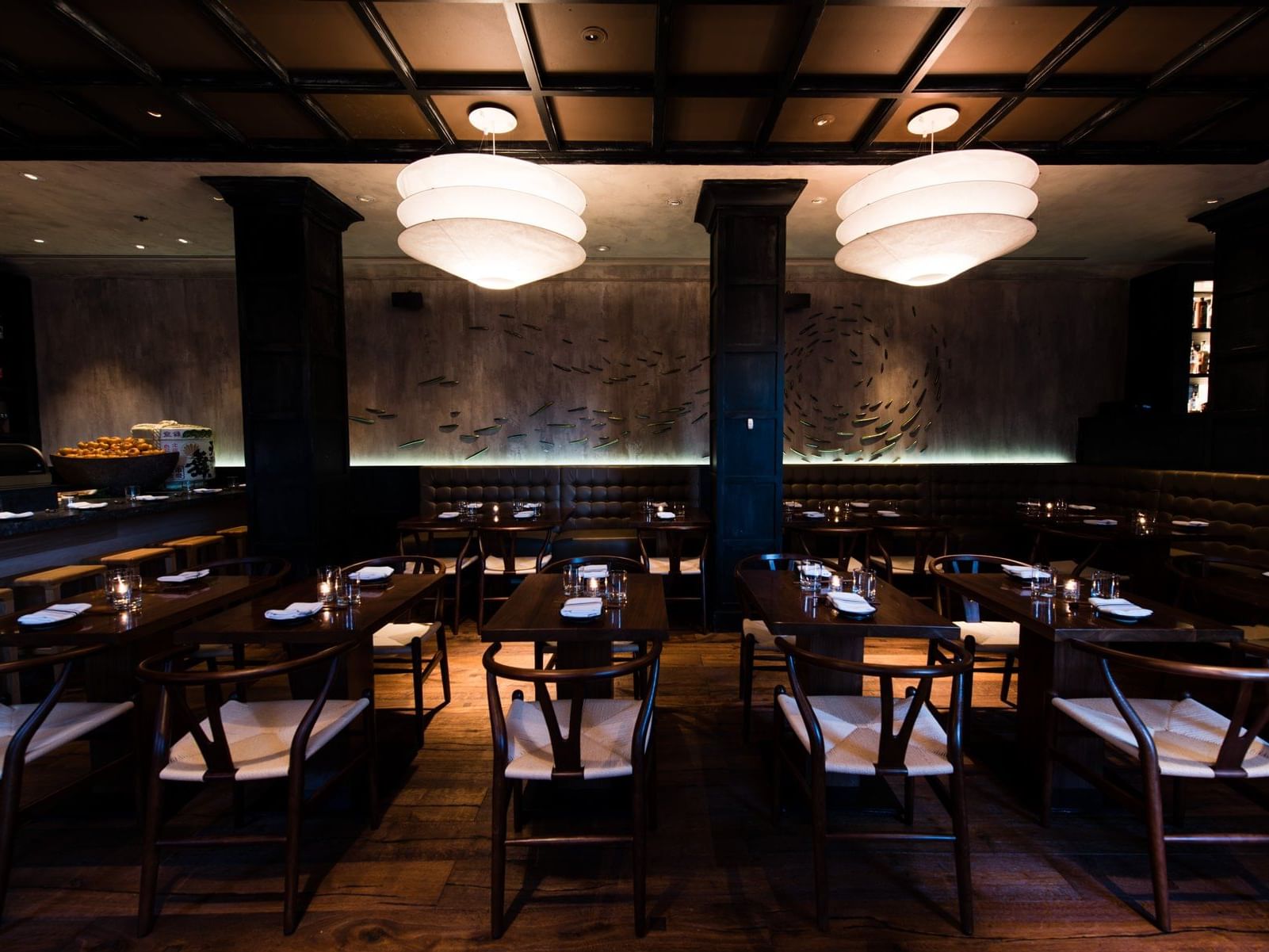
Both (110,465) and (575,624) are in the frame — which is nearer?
(575,624)

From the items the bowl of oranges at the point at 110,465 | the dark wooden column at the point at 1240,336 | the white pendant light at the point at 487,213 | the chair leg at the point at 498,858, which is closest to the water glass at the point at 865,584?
the chair leg at the point at 498,858

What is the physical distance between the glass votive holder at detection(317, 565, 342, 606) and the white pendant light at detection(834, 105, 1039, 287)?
9.74 feet

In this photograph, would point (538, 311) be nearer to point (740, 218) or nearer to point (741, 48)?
point (740, 218)

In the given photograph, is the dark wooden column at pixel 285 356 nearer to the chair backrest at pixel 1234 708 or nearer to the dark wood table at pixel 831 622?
the dark wood table at pixel 831 622

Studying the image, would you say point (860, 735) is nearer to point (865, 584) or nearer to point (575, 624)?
point (865, 584)

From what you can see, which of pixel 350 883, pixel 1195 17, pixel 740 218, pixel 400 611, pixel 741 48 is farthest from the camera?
pixel 740 218

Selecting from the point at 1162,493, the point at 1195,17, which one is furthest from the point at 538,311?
the point at 1162,493

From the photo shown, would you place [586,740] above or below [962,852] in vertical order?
above

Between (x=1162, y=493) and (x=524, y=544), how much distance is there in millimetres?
5848

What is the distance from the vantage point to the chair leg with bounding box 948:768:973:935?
1659mm

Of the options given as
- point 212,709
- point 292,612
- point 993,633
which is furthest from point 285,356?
point 993,633

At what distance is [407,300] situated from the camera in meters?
6.24

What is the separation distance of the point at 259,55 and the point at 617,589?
3261mm

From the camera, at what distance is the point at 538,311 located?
6402mm
